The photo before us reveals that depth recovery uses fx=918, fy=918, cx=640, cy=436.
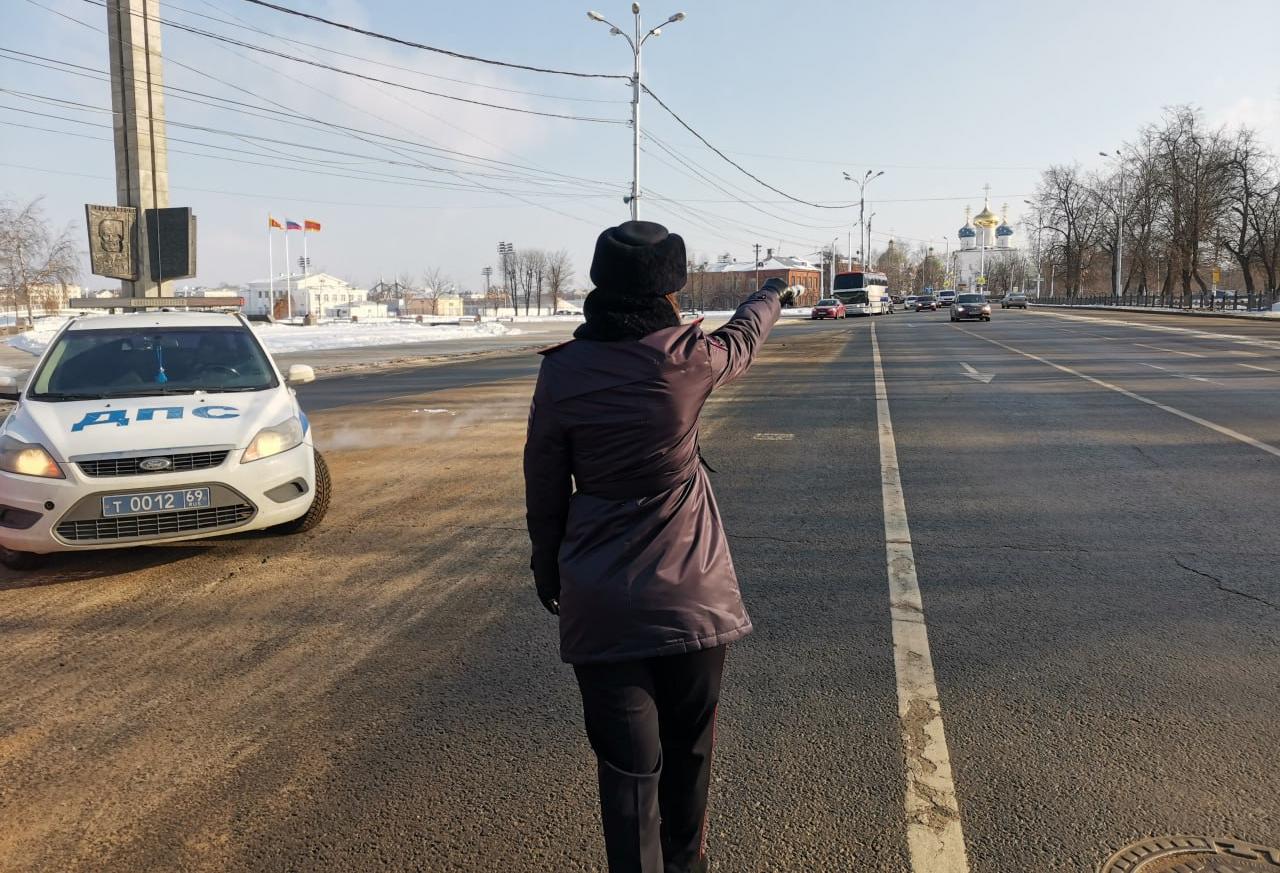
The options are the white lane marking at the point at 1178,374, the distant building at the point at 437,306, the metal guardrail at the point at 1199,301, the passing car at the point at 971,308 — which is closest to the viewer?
the white lane marking at the point at 1178,374

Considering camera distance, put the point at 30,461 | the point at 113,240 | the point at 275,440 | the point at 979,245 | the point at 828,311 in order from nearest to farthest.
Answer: the point at 30,461, the point at 275,440, the point at 113,240, the point at 828,311, the point at 979,245

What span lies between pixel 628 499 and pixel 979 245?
641ft

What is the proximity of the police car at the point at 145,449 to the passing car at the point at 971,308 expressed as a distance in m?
45.4

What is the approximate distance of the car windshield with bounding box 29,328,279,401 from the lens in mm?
6277

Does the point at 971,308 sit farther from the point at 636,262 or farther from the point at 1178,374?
the point at 636,262

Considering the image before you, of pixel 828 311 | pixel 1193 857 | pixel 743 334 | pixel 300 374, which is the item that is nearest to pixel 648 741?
pixel 743 334

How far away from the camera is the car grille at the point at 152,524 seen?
17.0 ft

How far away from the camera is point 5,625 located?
4.64 meters

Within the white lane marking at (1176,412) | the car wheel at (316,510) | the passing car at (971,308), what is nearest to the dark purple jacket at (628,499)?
the car wheel at (316,510)

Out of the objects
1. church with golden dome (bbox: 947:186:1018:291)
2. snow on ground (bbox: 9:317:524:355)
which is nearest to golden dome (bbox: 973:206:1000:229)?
church with golden dome (bbox: 947:186:1018:291)

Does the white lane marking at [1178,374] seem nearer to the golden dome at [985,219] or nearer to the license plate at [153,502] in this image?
the license plate at [153,502]

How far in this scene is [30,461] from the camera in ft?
17.1

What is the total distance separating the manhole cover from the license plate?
4851 mm

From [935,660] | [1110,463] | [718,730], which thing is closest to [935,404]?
[1110,463]
